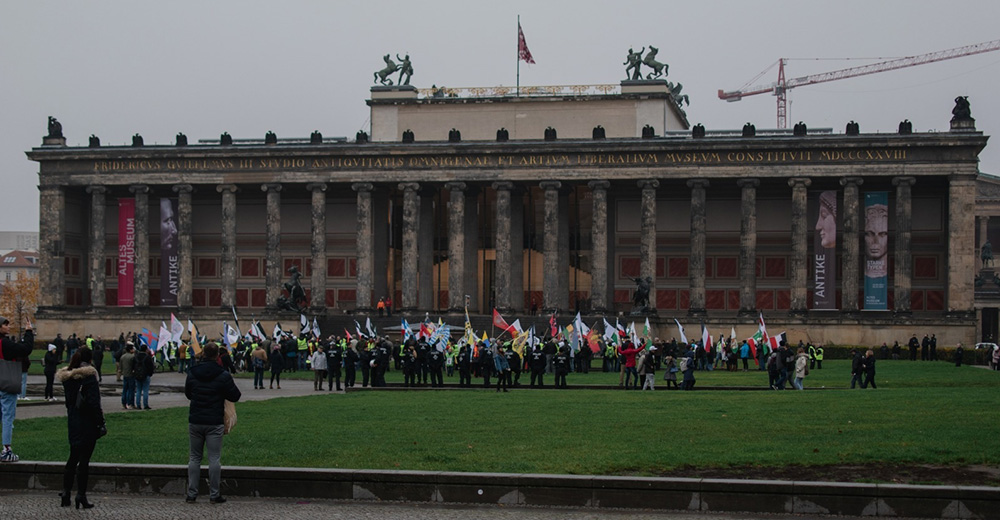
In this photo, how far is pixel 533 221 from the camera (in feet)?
278

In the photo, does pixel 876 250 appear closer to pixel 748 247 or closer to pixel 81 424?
pixel 748 247

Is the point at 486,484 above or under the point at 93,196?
under

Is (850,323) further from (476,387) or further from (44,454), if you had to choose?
(44,454)

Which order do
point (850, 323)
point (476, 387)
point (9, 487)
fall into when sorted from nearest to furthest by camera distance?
point (9, 487)
point (476, 387)
point (850, 323)

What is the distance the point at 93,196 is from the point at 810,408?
65721 mm

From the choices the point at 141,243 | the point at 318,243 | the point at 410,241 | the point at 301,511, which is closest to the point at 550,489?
the point at 301,511

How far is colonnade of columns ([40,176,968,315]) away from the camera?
2977 inches

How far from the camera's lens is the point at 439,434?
24.5 m

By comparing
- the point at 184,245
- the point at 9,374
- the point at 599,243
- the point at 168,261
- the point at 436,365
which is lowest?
the point at 436,365

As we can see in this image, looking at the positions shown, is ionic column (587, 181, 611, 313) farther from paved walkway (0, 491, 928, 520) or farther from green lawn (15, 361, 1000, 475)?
paved walkway (0, 491, 928, 520)

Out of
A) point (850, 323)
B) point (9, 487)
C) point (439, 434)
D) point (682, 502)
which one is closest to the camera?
point (682, 502)

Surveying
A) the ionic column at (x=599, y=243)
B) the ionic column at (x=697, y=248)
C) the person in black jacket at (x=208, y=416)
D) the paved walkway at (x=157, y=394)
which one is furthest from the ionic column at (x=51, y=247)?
the person in black jacket at (x=208, y=416)

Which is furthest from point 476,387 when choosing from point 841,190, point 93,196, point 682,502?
point 93,196

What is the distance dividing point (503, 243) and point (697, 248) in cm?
1263
